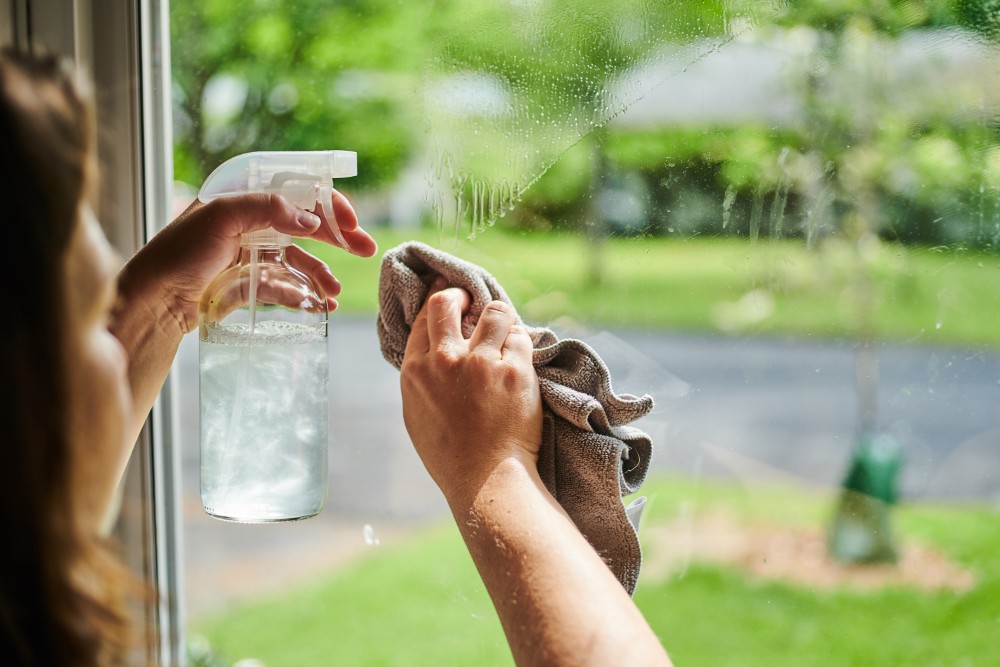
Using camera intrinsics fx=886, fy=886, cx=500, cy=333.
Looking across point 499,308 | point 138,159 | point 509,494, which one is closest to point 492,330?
point 499,308

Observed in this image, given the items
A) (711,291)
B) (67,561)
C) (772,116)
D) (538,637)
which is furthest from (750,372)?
(67,561)

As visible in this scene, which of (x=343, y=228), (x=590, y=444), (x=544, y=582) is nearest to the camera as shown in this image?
(x=544, y=582)

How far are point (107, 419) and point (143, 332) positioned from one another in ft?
0.95

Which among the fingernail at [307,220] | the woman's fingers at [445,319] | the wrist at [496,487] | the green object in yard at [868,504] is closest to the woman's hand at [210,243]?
the fingernail at [307,220]

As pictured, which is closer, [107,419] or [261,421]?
[107,419]

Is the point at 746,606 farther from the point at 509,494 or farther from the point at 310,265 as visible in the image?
the point at 310,265

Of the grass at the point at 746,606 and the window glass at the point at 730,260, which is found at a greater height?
the window glass at the point at 730,260

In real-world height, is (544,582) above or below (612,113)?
below

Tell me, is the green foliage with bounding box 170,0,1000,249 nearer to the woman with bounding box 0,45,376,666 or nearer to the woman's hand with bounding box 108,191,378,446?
the woman's hand with bounding box 108,191,378,446

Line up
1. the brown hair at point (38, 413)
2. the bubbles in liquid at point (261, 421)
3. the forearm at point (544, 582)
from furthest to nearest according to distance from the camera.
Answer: the bubbles in liquid at point (261, 421) < the forearm at point (544, 582) < the brown hair at point (38, 413)

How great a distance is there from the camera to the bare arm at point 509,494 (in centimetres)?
51

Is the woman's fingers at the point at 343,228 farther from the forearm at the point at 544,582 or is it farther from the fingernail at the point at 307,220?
the forearm at the point at 544,582

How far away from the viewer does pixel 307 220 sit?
68 cm

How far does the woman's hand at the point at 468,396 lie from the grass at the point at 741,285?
15 cm
